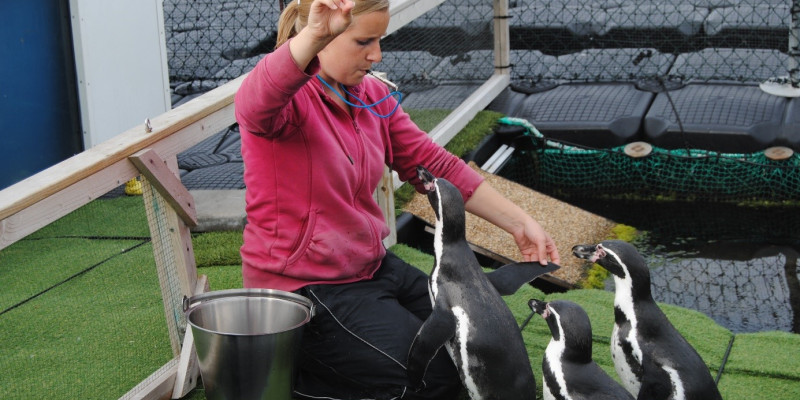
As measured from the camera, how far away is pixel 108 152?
2.27m

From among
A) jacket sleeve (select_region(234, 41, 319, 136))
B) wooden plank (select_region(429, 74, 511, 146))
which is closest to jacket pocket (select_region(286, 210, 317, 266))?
jacket sleeve (select_region(234, 41, 319, 136))

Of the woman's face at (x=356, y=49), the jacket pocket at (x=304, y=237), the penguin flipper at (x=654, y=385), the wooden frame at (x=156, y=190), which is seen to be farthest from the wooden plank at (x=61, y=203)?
the penguin flipper at (x=654, y=385)

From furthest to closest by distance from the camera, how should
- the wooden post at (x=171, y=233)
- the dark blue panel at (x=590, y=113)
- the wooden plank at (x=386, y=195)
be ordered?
the dark blue panel at (x=590, y=113)
the wooden plank at (x=386, y=195)
the wooden post at (x=171, y=233)

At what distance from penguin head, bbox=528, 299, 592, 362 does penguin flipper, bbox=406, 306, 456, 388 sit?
0.24m

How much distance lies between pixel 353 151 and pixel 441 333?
552 mm

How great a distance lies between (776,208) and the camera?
4797 millimetres

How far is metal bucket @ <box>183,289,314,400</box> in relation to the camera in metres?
2.06

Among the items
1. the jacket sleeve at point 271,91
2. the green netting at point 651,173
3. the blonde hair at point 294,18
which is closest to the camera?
the jacket sleeve at point 271,91

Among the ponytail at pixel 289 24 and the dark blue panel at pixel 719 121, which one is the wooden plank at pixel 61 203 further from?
the dark blue panel at pixel 719 121

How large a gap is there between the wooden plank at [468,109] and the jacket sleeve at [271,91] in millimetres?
2315

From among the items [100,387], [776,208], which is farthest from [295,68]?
[776,208]

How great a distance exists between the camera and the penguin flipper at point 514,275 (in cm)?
236

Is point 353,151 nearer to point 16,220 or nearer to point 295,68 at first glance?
point 295,68

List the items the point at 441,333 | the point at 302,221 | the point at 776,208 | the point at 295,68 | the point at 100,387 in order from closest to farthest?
the point at 295,68
the point at 441,333
the point at 302,221
the point at 100,387
the point at 776,208
